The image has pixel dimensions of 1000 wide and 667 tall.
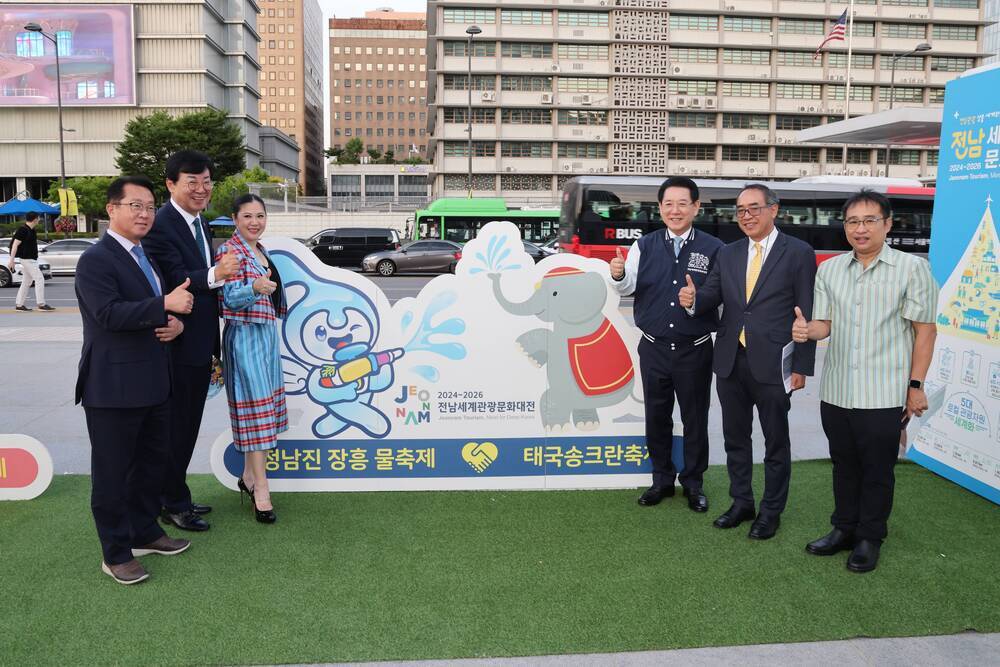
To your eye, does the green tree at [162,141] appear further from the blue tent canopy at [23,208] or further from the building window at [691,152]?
the building window at [691,152]

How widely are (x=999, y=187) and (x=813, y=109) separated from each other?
54.4 metres

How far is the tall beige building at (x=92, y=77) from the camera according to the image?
59938mm

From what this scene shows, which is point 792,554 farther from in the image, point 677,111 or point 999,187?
point 677,111

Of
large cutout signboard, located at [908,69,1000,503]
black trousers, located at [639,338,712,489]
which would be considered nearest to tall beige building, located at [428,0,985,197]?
large cutout signboard, located at [908,69,1000,503]

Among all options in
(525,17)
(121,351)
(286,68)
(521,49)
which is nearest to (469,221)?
(521,49)

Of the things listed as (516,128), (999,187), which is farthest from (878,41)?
(999,187)

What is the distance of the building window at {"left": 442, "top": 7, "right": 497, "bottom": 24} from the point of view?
49875 millimetres

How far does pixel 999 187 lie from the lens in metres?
4.68

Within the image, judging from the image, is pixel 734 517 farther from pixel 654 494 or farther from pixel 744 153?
pixel 744 153

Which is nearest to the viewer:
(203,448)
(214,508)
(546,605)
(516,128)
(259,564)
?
(546,605)

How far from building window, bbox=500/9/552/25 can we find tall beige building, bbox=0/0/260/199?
26944mm

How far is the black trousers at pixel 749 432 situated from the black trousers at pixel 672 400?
0.62ft

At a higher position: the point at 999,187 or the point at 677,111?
the point at 677,111

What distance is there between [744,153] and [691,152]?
3.71 metres
